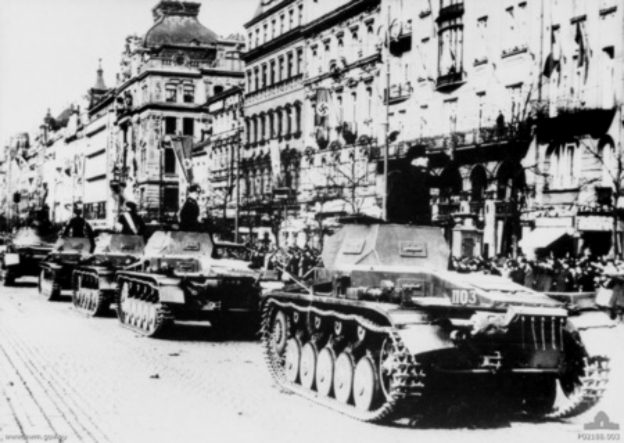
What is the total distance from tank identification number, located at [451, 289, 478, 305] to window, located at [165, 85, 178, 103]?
74393mm

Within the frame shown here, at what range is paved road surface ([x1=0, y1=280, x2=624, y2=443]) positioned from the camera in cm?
973

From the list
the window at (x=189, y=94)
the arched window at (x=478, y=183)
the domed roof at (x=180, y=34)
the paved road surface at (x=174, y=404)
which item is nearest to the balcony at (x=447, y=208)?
the arched window at (x=478, y=183)

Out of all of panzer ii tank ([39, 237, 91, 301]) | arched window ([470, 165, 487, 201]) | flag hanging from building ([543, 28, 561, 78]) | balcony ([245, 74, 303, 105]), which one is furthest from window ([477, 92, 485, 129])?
balcony ([245, 74, 303, 105])

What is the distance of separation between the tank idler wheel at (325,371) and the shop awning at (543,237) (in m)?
21.4

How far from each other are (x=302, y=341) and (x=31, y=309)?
43.8ft

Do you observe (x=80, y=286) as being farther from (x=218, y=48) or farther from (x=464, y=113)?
(x=218, y=48)

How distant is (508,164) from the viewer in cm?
3612

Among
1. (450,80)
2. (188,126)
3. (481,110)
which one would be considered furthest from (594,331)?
(188,126)

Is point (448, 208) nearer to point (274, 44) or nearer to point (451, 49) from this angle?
point (451, 49)

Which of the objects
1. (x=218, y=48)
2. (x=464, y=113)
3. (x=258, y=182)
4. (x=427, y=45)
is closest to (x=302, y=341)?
(x=464, y=113)

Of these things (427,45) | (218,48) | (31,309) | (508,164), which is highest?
(218,48)

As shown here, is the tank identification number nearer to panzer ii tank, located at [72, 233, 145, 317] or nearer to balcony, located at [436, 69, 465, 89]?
panzer ii tank, located at [72, 233, 145, 317]

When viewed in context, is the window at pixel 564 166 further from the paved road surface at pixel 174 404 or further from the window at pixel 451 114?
the paved road surface at pixel 174 404

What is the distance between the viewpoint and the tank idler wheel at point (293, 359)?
12938 millimetres
